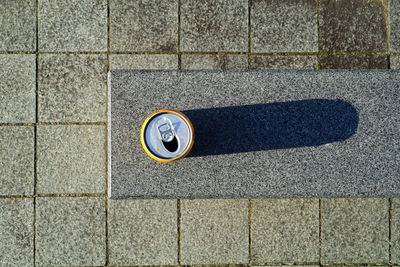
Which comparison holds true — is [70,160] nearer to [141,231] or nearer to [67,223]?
[67,223]

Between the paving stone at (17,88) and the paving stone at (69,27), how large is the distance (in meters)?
0.22

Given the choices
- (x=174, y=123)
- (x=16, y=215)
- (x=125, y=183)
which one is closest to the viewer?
(x=174, y=123)

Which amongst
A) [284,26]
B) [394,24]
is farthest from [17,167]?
[394,24]

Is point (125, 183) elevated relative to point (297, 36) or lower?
lower

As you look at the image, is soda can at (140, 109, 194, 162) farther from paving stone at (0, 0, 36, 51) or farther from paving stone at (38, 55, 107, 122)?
paving stone at (0, 0, 36, 51)

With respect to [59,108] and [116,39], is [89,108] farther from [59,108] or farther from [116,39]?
[116,39]

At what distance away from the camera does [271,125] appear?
253cm

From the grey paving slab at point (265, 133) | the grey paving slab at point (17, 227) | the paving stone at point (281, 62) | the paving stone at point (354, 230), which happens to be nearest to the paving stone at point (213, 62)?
the paving stone at point (281, 62)

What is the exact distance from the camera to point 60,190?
119 inches

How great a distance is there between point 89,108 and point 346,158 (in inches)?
85.3

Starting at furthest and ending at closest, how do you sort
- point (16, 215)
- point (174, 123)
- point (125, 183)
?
1. point (16, 215)
2. point (125, 183)
3. point (174, 123)

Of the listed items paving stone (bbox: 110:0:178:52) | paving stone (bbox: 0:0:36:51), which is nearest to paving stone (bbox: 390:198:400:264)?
paving stone (bbox: 110:0:178:52)

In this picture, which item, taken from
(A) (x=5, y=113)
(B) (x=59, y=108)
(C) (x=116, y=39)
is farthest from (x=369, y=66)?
(A) (x=5, y=113)

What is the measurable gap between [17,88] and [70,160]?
796 mm
